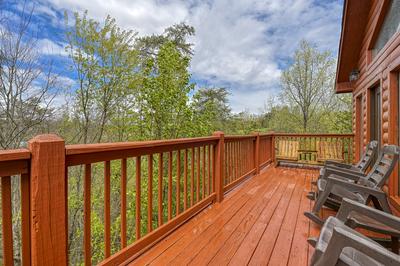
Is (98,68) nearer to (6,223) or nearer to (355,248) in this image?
(6,223)

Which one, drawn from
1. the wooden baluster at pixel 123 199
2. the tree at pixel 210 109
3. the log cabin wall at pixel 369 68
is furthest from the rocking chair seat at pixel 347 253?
the tree at pixel 210 109

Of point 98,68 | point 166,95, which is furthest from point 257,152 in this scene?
point 98,68

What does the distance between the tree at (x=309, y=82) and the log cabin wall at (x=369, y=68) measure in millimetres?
6046

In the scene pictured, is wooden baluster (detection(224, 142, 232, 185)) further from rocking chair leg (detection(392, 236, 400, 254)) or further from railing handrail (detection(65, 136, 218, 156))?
rocking chair leg (detection(392, 236, 400, 254))

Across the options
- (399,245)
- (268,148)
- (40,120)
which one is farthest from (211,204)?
(40,120)

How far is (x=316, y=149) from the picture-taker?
20.3 feet

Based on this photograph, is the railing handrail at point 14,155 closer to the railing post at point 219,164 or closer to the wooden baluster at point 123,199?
A: the wooden baluster at point 123,199

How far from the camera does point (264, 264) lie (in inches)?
70.0

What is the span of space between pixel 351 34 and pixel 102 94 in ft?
25.5

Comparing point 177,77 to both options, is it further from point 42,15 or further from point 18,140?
point 18,140

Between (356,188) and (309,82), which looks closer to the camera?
(356,188)

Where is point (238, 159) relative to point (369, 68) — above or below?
below

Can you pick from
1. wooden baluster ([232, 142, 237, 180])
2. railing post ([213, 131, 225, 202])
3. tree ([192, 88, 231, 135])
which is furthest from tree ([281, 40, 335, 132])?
railing post ([213, 131, 225, 202])

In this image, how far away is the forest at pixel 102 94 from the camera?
5.79m
